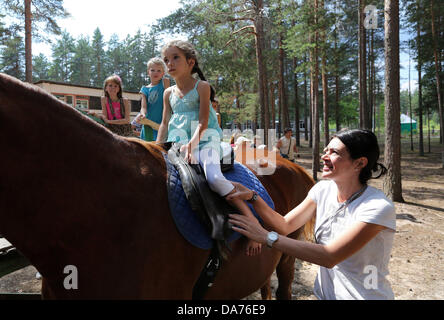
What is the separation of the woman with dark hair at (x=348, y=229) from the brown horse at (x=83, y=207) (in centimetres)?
50

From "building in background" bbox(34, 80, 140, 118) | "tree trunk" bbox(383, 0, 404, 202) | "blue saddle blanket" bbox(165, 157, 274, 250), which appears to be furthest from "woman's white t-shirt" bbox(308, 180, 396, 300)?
"building in background" bbox(34, 80, 140, 118)

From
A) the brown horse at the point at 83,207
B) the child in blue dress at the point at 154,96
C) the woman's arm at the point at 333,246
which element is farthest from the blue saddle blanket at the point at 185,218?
the child in blue dress at the point at 154,96

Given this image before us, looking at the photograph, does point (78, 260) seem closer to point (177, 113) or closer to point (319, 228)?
point (177, 113)

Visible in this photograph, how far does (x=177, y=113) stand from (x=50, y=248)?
4.38 ft

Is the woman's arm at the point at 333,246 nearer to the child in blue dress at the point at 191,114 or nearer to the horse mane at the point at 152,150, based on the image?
the child in blue dress at the point at 191,114

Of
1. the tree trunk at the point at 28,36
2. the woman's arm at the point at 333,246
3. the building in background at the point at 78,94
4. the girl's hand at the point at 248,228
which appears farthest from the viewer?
the building in background at the point at 78,94

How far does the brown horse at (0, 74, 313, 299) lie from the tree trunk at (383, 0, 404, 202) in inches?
364

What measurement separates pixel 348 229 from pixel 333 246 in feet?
0.44

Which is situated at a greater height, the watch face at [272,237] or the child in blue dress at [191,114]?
the child in blue dress at [191,114]

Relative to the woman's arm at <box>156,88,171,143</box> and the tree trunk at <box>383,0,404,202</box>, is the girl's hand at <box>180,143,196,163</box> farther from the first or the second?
the tree trunk at <box>383,0,404,202</box>

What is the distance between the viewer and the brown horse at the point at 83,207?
1325mm

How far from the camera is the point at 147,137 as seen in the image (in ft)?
11.2

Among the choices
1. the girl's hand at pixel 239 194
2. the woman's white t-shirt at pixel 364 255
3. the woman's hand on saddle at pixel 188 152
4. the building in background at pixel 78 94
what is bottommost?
the woman's white t-shirt at pixel 364 255

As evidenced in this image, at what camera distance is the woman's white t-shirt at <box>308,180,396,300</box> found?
1628 millimetres
